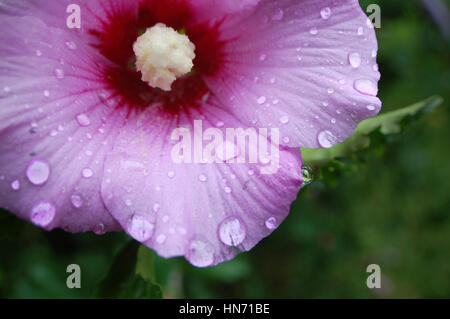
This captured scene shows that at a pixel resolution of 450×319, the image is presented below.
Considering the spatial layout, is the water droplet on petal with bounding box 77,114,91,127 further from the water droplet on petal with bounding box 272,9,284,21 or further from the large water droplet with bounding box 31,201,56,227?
the water droplet on petal with bounding box 272,9,284,21

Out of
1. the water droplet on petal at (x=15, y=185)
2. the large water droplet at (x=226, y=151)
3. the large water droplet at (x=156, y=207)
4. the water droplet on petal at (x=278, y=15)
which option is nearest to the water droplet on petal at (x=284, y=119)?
the large water droplet at (x=226, y=151)

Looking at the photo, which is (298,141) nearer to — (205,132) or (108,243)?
(205,132)

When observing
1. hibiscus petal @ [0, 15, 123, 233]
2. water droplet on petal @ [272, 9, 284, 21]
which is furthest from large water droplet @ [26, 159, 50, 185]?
water droplet on petal @ [272, 9, 284, 21]

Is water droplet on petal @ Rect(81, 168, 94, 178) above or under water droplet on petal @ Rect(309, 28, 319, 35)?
under

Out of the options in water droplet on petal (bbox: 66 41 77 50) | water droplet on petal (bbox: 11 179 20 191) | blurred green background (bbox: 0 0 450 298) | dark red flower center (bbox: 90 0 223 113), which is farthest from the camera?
blurred green background (bbox: 0 0 450 298)

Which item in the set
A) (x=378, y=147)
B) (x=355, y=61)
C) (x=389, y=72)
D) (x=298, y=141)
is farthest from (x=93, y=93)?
(x=389, y=72)

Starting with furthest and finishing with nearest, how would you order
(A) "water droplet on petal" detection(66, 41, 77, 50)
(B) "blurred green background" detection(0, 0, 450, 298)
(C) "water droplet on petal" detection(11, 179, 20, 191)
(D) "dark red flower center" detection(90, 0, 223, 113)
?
(B) "blurred green background" detection(0, 0, 450, 298)
(D) "dark red flower center" detection(90, 0, 223, 113)
(A) "water droplet on petal" detection(66, 41, 77, 50)
(C) "water droplet on petal" detection(11, 179, 20, 191)
